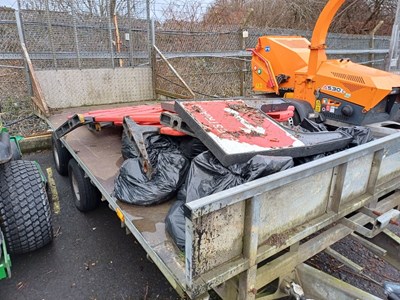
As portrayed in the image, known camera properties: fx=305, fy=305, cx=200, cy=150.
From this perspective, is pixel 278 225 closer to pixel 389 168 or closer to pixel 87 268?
pixel 389 168

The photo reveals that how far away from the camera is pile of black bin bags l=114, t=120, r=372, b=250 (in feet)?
5.98

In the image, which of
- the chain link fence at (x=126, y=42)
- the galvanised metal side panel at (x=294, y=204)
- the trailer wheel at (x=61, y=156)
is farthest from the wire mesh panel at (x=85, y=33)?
the galvanised metal side panel at (x=294, y=204)

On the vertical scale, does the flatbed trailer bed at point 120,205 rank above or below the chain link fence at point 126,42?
below

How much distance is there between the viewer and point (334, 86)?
396 cm

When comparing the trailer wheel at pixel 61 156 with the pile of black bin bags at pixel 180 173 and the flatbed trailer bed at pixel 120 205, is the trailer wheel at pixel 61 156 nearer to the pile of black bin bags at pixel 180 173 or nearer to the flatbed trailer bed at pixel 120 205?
the flatbed trailer bed at pixel 120 205

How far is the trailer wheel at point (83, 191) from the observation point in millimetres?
3213

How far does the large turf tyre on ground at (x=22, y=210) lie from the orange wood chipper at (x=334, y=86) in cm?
287

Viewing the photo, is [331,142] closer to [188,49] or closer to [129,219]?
[129,219]

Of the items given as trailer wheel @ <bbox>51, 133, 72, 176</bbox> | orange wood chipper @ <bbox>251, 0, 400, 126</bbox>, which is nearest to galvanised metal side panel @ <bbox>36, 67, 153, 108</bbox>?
trailer wheel @ <bbox>51, 133, 72, 176</bbox>

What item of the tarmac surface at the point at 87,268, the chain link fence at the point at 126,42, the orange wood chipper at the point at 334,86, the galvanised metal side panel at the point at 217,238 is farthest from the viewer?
the chain link fence at the point at 126,42

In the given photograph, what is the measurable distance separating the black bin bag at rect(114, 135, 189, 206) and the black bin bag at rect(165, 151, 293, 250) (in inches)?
6.8

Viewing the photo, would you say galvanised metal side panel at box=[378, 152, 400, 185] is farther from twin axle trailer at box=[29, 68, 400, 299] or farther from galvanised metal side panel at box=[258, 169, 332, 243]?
galvanised metal side panel at box=[258, 169, 332, 243]

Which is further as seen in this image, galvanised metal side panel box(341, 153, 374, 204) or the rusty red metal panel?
the rusty red metal panel

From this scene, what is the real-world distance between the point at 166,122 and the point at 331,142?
4.41 feet
